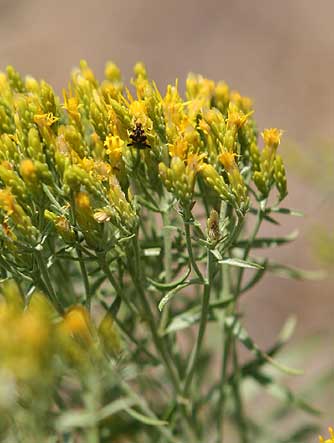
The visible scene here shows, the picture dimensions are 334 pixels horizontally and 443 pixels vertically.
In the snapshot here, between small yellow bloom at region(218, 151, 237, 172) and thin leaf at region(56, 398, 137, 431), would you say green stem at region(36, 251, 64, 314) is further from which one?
small yellow bloom at region(218, 151, 237, 172)

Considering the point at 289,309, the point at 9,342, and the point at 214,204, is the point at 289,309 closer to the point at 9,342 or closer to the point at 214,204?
the point at 214,204

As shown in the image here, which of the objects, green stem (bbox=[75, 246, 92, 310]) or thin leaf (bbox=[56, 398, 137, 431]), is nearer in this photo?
green stem (bbox=[75, 246, 92, 310])

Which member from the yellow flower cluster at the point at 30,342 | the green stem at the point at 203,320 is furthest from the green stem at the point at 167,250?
the yellow flower cluster at the point at 30,342

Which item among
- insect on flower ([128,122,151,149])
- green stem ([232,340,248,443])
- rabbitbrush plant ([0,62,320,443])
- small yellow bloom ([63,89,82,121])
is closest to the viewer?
rabbitbrush plant ([0,62,320,443])

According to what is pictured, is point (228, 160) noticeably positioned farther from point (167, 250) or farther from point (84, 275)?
point (84, 275)

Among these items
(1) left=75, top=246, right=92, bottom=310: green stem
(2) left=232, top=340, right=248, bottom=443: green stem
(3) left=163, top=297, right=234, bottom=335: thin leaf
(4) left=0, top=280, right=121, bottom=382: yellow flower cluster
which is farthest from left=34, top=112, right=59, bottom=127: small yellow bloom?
(2) left=232, top=340, right=248, bottom=443: green stem

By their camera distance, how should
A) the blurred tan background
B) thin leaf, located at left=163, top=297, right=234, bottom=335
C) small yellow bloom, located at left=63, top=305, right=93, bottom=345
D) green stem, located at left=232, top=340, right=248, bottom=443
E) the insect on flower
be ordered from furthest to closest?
the blurred tan background, green stem, located at left=232, top=340, right=248, bottom=443, thin leaf, located at left=163, top=297, right=234, bottom=335, the insect on flower, small yellow bloom, located at left=63, top=305, right=93, bottom=345

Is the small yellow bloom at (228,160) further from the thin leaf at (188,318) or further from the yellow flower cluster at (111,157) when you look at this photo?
the thin leaf at (188,318)
